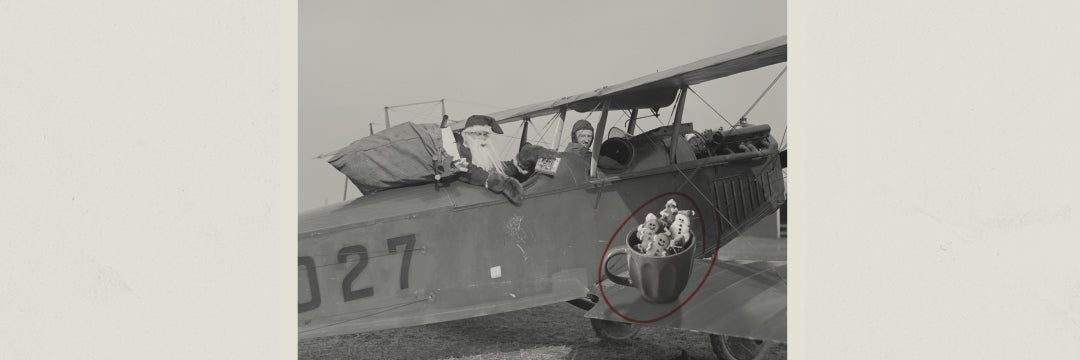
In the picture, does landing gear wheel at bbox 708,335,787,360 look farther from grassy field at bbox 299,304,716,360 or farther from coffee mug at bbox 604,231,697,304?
coffee mug at bbox 604,231,697,304

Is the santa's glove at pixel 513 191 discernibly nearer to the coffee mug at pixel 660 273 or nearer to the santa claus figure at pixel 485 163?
the santa claus figure at pixel 485 163

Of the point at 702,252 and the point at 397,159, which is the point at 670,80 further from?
the point at 397,159

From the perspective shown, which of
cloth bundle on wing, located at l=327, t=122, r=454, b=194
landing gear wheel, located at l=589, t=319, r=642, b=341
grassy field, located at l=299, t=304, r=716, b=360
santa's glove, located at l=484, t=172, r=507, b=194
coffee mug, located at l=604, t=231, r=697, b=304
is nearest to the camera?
coffee mug, located at l=604, t=231, r=697, b=304

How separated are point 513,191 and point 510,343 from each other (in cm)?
192

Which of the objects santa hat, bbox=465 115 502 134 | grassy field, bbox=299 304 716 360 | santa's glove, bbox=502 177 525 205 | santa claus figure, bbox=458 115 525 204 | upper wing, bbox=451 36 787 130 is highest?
upper wing, bbox=451 36 787 130

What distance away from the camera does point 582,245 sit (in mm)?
4672

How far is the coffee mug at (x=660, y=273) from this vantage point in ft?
12.2

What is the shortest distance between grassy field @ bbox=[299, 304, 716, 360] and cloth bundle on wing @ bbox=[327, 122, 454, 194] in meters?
1.76

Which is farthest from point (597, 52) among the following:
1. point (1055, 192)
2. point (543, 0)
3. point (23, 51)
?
point (23, 51)

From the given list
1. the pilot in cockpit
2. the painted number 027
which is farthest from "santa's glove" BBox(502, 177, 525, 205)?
the painted number 027

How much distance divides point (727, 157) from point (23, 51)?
16.2 feet

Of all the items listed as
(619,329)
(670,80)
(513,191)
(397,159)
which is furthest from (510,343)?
(670,80)

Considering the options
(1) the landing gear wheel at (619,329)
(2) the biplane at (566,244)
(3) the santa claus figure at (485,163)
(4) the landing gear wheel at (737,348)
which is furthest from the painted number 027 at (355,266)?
(4) the landing gear wheel at (737,348)

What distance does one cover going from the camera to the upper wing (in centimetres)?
397
